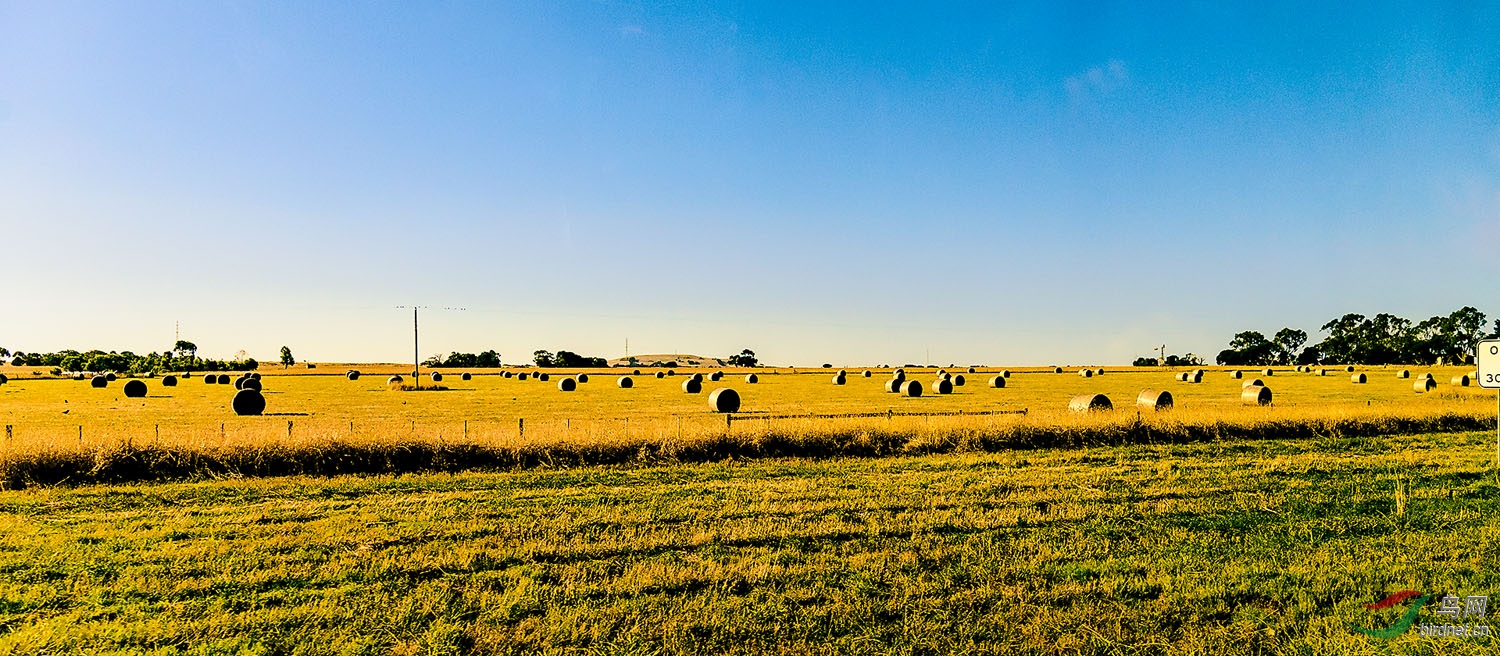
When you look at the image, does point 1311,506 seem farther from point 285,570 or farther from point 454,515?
point 285,570

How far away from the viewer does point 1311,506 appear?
457 inches

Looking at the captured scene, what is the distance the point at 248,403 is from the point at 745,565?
38.4 metres

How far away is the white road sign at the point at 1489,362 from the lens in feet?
49.4

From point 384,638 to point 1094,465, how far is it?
47.0ft

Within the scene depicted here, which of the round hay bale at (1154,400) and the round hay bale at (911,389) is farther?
the round hay bale at (911,389)

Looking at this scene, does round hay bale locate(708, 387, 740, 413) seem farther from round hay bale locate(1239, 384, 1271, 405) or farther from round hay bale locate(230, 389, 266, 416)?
round hay bale locate(1239, 384, 1271, 405)

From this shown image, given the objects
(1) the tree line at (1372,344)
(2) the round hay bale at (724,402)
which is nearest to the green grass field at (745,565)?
(2) the round hay bale at (724,402)

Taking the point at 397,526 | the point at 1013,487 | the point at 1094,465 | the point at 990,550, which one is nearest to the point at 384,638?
the point at 397,526

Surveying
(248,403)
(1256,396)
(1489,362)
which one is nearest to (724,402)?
(248,403)

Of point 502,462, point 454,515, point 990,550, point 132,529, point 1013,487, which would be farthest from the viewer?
point 502,462

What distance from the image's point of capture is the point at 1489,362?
15.2 meters

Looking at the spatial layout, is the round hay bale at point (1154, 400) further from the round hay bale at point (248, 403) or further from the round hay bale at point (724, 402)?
the round hay bale at point (248, 403)

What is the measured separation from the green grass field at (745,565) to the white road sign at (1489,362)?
77.6 inches

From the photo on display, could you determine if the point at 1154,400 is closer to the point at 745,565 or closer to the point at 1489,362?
the point at 1489,362
